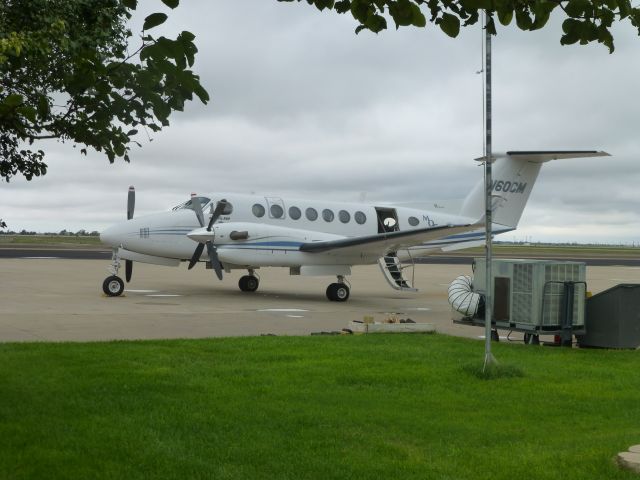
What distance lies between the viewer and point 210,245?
21484mm

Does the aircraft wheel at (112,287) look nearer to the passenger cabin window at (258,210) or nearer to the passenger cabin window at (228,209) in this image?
the passenger cabin window at (228,209)

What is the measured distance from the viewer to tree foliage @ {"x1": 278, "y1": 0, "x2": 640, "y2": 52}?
4.84 meters

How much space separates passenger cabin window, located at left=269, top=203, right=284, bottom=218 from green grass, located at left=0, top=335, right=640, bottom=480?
12282mm

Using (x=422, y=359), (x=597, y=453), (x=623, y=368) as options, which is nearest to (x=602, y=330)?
(x=623, y=368)

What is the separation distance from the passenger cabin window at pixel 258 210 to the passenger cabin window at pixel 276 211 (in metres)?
0.28

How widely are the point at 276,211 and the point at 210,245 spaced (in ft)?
9.00

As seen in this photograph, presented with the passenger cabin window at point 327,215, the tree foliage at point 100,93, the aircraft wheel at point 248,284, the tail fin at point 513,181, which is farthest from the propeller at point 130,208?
the tree foliage at point 100,93

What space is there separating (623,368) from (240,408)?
5666 millimetres

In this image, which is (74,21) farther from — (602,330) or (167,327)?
(602,330)

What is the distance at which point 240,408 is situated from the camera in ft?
23.5

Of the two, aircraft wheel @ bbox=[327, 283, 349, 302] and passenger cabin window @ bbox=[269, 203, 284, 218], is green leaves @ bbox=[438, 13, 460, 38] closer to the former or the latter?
aircraft wheel @ bbox=[327, 283, 349, 302]

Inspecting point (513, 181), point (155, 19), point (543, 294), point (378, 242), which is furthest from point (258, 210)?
point (155, 19)

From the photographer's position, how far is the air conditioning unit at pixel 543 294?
12.0 meters

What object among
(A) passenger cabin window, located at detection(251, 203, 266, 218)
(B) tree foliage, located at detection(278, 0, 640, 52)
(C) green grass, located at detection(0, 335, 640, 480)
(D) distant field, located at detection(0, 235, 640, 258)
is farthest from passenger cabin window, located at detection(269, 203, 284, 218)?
(D) distant field, located at detection(0, 235, 640, 258)
